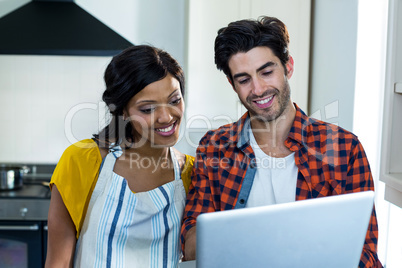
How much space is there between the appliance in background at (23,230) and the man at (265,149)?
4.35 feet

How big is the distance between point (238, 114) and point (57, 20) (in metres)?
1.16

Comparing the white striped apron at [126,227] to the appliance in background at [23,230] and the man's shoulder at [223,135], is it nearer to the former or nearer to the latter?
the man's shoulder at [223,135]

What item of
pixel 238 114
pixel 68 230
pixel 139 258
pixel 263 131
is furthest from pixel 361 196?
pixel 238 114

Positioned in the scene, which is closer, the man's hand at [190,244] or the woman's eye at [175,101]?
the man's hand at [190,244]

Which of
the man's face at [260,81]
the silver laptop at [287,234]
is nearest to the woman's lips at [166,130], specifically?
the man's face at [260,81]

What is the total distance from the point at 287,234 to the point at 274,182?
576mm

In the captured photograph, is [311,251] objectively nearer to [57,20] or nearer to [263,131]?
[263,131]

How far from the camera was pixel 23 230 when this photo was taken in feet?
7.41

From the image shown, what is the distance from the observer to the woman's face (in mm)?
1252

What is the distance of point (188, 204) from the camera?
1.28m

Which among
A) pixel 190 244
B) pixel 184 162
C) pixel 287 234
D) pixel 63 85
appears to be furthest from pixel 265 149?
pixel 63 85

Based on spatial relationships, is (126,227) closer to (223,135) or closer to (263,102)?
(223,135)

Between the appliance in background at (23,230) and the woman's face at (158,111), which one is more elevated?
the woman's face at (158,111)

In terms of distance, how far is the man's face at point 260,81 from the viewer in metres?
1.24
